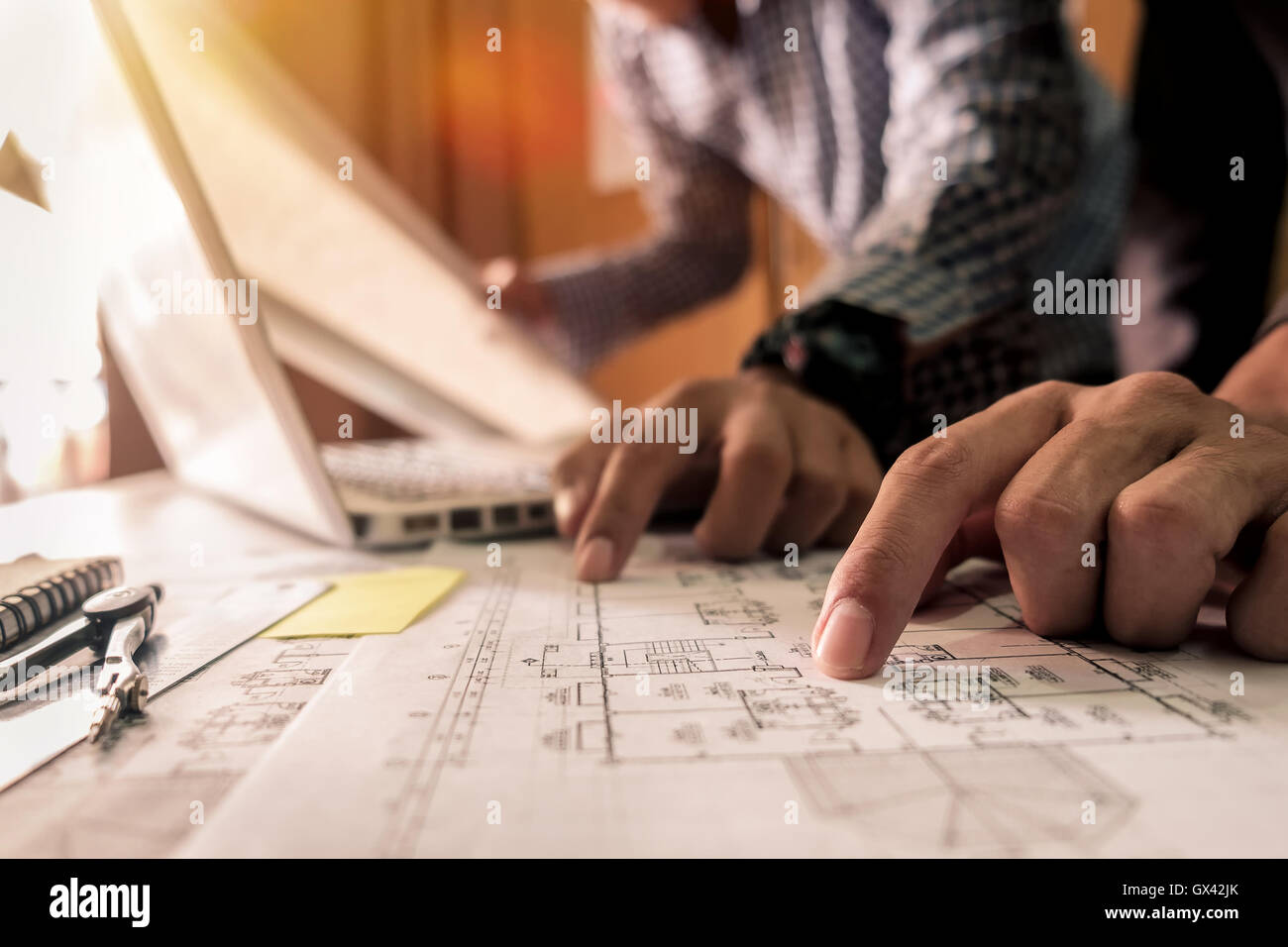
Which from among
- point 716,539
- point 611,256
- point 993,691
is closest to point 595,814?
point 993,691

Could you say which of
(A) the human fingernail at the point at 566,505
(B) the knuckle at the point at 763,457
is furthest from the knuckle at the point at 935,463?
(A) the human fingernail at the point at 566,505

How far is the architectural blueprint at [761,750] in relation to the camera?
0.69ft

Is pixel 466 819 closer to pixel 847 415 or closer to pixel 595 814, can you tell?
pixel 595 814

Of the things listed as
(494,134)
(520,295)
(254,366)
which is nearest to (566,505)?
(254,366)

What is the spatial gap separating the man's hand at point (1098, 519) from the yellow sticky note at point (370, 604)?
0.23 m

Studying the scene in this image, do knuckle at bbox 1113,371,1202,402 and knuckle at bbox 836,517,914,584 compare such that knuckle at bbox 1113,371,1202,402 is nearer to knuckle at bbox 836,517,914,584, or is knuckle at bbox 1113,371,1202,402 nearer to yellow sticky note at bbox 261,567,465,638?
knuckle at bbox 836,517,914,584

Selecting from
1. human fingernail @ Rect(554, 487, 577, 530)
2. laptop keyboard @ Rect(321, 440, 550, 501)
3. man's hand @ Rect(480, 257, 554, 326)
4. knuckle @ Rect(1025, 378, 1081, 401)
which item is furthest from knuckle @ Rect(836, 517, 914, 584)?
man's hand @ Rect(480, 257, 554, 326)

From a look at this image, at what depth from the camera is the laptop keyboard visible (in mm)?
710

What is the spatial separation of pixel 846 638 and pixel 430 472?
1.90 feet

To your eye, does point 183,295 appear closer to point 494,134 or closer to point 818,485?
point 818,485

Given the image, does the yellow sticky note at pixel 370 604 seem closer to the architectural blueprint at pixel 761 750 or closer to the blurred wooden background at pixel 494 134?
the architectural blueprint at pixel 761 750

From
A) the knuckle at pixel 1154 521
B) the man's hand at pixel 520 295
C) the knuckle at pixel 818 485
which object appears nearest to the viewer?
the knuckle at pixel 1154 521

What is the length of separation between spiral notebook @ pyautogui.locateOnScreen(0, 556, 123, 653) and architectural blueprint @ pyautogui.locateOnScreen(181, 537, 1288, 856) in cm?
17
